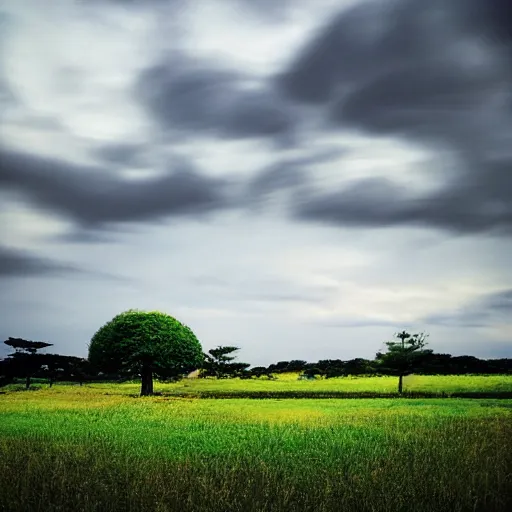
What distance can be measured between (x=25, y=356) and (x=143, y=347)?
44.8 feet

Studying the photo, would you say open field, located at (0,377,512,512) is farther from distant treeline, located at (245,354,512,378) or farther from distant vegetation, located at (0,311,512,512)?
distant treeline, located at (245,354,512,378)

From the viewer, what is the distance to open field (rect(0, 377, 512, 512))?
27.8 feet

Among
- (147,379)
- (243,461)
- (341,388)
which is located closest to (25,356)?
(147,379)

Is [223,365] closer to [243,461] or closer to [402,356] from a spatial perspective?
[402,356]

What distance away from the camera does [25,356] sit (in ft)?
165

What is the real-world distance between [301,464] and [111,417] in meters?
13.3

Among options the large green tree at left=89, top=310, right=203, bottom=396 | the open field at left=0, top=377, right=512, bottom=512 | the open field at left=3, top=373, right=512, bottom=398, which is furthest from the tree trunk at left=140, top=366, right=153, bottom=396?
the open field at left=0, top=377, right=512, bottom=512

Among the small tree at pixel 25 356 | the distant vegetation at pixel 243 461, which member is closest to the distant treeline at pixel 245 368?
the small tree at pixel 25 356

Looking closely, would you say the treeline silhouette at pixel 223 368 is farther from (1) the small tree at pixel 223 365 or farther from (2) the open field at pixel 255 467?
(2) the open field at pixel 255 467

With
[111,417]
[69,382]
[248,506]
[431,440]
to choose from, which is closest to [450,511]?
[248,506]

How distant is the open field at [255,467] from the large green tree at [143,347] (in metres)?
23.4

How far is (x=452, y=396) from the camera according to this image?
44219 mm

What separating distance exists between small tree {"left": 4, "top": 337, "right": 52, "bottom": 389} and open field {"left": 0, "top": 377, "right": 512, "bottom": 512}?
3254cm

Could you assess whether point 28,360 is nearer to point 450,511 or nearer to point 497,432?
point 497,432
